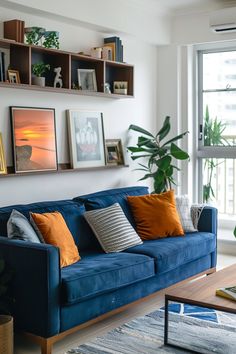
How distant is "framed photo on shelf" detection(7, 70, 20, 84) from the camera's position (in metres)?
4.07

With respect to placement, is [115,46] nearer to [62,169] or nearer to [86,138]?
[86,138]

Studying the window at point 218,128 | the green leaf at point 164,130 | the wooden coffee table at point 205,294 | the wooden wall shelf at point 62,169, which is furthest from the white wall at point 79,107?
the wooden coffee table at point 205,294

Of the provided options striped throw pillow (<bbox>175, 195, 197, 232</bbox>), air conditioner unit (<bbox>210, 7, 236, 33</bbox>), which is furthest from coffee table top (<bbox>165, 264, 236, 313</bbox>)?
air conditioner unit (<bbox>210, 7, 236, 33</bbox>)

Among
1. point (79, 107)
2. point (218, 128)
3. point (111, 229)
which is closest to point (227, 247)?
point (218, 128)

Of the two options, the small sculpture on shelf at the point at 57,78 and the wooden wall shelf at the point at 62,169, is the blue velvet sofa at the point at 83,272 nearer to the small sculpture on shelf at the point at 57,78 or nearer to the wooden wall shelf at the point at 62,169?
the wooden wall shelf at the point at 62,169

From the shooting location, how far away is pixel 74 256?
3674 mm

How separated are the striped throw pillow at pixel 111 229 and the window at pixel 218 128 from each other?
2126 millimetres

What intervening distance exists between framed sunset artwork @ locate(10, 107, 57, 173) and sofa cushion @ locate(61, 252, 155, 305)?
0.88 metres

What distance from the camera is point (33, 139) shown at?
4355mm

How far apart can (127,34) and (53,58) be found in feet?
3.62

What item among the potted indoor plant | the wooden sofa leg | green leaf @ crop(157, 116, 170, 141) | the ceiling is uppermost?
the ceiling

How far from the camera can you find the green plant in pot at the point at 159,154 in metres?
5.39

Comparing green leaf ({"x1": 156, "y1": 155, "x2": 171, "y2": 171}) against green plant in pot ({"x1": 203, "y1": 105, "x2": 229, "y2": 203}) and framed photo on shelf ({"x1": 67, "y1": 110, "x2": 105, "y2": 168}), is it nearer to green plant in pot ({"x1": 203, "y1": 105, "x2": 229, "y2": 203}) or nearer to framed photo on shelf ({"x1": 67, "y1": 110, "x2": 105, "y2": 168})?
framed photo on shelf ({"x1": 67, "y1": 110, "x2": 105, "y2": 168})

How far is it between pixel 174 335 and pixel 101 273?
0.63m
